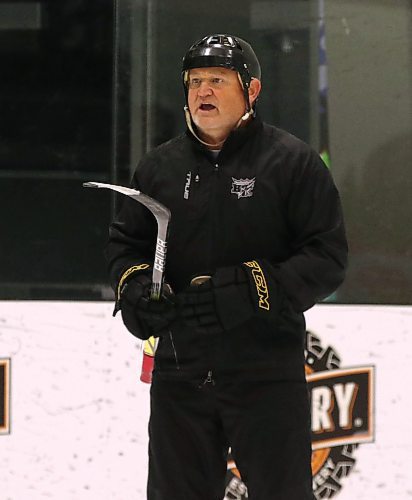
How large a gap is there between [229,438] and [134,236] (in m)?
0.55

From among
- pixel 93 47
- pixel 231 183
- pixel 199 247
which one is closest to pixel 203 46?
pixel 231 183

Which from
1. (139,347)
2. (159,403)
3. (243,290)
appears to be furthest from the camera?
(139,347)

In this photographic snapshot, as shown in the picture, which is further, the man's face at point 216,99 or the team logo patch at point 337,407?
the team logo patch at point 337,407

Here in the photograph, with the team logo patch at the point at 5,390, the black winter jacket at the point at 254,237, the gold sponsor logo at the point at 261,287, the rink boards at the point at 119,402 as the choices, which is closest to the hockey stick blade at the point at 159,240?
the black winter jacket at the point at 254,237

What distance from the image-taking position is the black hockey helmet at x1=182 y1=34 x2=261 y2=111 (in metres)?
2.33

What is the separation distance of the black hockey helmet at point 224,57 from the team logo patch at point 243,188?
191 mm

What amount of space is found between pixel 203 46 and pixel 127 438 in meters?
1.51

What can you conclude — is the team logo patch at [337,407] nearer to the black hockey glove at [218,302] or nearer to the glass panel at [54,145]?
the glass panel at [54,145]

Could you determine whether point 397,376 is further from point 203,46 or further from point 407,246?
point 203,46

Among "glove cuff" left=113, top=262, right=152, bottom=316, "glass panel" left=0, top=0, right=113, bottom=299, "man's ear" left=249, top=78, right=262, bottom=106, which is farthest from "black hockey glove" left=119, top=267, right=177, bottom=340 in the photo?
"glass panel" left=0, top=0, right=113, bottom=299

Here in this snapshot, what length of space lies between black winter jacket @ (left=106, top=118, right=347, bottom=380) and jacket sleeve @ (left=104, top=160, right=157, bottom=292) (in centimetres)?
3

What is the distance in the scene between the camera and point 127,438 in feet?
10.9

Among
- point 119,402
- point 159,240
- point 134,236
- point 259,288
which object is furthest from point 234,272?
point 119,402

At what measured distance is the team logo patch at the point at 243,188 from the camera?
233 centimetres
